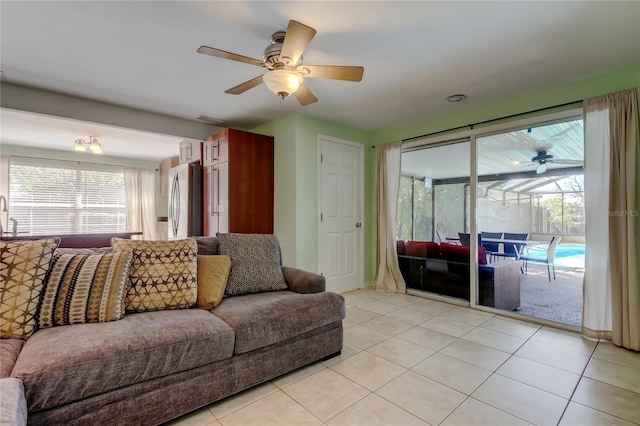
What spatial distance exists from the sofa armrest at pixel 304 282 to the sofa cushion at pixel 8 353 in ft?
5.34

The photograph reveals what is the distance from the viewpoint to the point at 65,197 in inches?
233

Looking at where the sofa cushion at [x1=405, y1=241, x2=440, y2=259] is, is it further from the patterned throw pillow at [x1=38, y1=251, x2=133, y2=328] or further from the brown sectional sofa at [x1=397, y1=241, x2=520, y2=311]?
the patterned throw pillow at [x1=38, y1=251, x2=133, y2=328]

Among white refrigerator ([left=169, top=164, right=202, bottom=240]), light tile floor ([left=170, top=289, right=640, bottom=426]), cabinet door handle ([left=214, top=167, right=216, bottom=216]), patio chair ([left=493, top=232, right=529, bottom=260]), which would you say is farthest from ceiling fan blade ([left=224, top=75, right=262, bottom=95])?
patio chair ([left=493, top=232, right=529, bottom=260])

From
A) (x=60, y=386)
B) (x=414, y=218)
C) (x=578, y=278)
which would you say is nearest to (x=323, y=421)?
(x=60, y=386)

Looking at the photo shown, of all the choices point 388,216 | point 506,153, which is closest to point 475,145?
point 506,153

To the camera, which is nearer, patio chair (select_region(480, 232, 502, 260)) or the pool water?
the pool water

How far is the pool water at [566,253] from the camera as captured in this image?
3.11 m

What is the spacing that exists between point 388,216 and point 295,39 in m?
3.01

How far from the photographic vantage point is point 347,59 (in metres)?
2.47

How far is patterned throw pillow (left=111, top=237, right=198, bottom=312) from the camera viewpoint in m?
1.90

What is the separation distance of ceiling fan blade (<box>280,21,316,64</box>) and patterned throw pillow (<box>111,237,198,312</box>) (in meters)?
1.51

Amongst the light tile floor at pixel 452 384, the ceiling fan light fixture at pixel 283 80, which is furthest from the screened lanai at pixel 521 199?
the ceiling fan light fixture at pixel 283 80

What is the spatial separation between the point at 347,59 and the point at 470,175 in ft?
7.02

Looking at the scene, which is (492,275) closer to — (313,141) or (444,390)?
(444,390)
